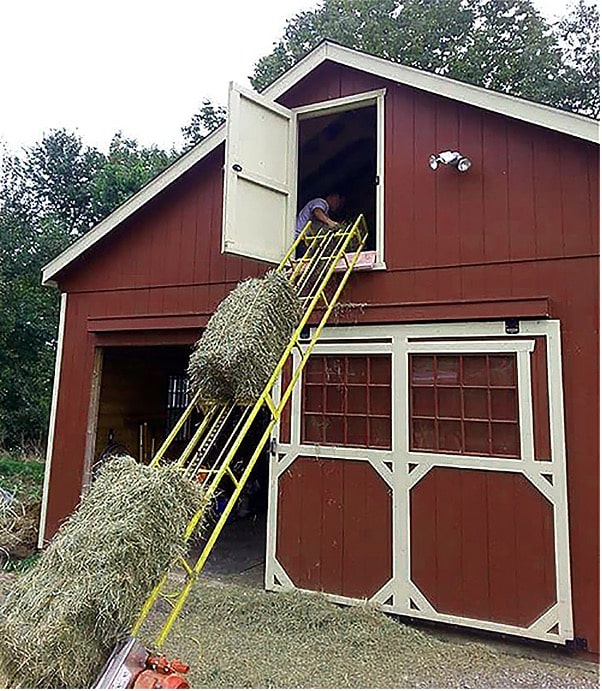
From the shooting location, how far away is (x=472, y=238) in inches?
171

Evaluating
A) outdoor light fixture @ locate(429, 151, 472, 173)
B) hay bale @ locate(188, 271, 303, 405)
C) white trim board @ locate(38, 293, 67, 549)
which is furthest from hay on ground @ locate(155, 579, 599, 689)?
outdoor light fixture @ locate(429, 151, 472, 173)

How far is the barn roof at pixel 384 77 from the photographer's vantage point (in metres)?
3.90

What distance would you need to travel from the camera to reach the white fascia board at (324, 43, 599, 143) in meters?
3.83

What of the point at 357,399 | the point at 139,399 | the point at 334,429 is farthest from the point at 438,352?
the point at 139,399

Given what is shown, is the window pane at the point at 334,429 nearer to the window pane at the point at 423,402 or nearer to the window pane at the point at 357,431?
the window pane at the point at 357,431

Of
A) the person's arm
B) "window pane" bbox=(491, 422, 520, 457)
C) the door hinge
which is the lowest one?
the door hinge

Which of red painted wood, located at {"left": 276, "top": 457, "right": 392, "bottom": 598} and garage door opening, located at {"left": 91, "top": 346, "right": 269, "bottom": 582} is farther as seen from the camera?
garage door opening, located at {"left": 91, "top": 346, "right": 269, "bottom": 582}

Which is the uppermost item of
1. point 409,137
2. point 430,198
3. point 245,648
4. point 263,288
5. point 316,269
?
point 409,137

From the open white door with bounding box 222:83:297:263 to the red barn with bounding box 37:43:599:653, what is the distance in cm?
2

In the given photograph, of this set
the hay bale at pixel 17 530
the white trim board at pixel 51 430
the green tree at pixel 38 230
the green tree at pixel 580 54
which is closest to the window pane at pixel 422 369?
the white trim board at pixel 51 430

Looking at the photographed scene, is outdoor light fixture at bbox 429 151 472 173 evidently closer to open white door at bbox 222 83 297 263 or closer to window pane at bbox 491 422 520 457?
open white door at bbox 222 83 297 263

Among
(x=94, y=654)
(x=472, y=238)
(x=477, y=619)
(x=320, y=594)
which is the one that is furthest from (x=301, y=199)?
(x=94, y=654)

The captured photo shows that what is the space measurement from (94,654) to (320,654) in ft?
5.79

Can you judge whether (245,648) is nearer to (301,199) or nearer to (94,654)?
(94,654)
